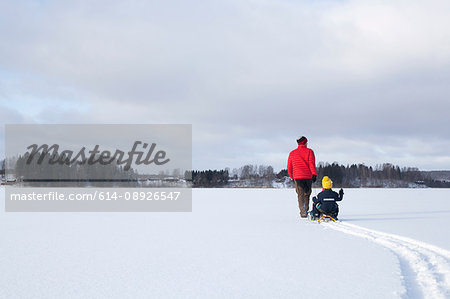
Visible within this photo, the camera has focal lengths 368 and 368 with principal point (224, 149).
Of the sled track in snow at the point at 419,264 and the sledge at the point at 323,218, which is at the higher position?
the sled track in snow at the point at 419,264

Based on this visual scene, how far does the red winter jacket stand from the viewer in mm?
8530

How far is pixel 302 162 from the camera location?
28.2 ft

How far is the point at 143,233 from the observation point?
6.03 meters

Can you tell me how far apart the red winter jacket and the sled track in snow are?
269cm

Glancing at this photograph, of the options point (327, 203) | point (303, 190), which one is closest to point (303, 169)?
point (303, 190)

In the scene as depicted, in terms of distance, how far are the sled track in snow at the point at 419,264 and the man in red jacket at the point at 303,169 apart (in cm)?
268

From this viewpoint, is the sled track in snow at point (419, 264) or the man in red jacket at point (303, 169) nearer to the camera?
the sled track in snow at point (419, 264)

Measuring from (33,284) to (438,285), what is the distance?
10.8ft

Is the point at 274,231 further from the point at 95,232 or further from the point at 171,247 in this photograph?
the point at 95,232

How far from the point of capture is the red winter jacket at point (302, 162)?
8.53m

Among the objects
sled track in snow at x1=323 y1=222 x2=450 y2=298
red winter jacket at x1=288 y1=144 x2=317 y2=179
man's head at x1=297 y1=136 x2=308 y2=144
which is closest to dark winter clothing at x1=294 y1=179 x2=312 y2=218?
red winter jacket at x1=288 y1=144 x2=317 y2=179

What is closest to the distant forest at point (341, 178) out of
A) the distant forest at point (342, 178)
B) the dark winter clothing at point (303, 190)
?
the distant forest at point (342, 178)

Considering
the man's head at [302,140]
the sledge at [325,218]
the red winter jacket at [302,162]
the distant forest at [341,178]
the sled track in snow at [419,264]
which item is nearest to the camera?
the sled track in snow at [419,264]

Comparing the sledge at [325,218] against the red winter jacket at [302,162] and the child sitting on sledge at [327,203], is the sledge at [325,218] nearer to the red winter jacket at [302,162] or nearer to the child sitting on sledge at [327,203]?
the child sitting on sledge at [327,203]
